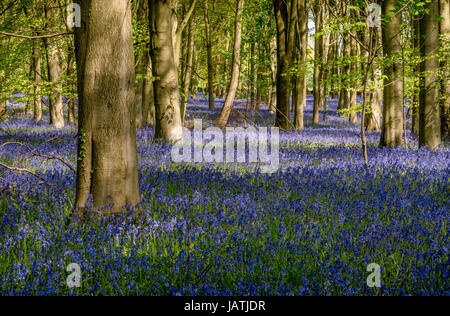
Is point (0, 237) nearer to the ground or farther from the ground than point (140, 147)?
nearer to the ground

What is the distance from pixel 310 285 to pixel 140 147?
647 cm

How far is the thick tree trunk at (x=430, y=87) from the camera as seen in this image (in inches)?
Answer: 350

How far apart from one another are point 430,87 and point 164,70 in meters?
6.37

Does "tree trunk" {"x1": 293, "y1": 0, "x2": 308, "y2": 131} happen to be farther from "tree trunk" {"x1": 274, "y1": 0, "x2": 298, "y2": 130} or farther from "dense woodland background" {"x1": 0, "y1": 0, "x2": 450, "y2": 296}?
"dense woodland background" {"x1": 0, "y1": 0, "x2": 450, "y2": 296}

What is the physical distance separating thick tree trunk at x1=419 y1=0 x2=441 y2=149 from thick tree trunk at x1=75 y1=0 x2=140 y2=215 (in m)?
7.72

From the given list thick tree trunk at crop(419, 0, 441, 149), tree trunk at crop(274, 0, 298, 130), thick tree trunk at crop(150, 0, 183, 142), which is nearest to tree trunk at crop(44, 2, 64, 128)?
thick tree trunk at crop(150, 0, 183, 142)

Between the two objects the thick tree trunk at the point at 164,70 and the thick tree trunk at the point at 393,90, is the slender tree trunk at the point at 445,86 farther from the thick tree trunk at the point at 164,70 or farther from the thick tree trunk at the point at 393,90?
the thick tree trunk at the point at 164,70

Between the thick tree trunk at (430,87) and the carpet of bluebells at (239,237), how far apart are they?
132 inches

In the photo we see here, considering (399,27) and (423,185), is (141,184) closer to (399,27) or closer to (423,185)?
(423,185)

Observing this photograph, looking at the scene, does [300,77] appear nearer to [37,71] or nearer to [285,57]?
[285,57]

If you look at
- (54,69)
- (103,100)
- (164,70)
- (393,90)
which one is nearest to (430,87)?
(393,90)

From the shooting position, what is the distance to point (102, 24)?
3660 mm
